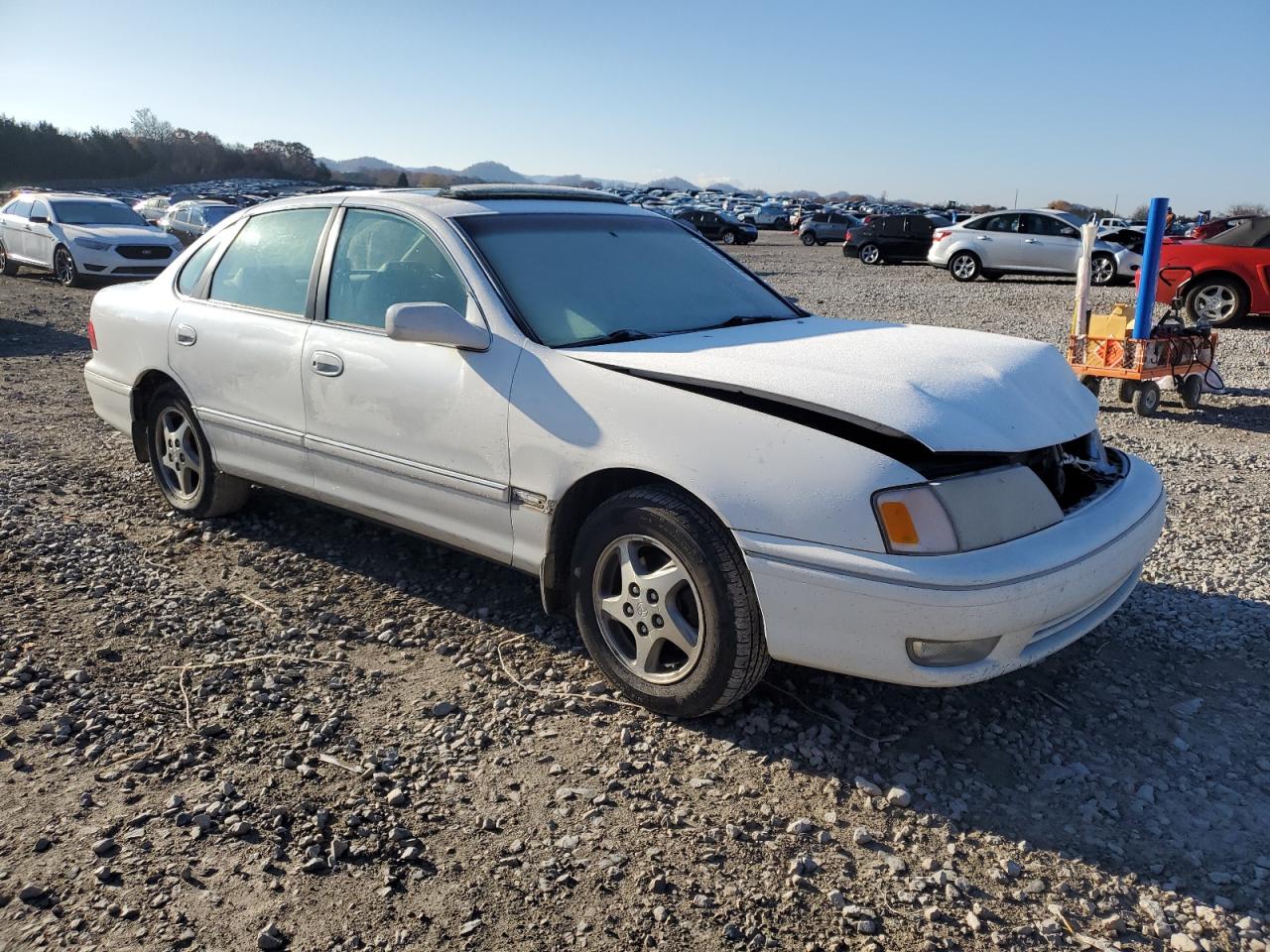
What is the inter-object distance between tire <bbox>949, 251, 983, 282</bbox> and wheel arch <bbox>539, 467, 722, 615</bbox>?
66.2 feet

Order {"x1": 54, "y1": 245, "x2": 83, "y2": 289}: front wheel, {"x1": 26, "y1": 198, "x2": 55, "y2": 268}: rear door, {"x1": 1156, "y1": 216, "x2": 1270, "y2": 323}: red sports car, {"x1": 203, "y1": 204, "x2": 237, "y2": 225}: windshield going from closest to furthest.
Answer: {"x1": 1156, "y1": 216, "x2": 1270, "y2": 323}: red sports car
{"x1": 54, "y1": 245, "x2": 83, "y2": 289}: front wheel
{"x1": 26, "y1": 198, "x2": 55, "y2": 268}: rear door
{"x1": 203, "y1": 204, "x2": 237, "y2": 225}: windshield

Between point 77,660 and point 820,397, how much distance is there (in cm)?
282

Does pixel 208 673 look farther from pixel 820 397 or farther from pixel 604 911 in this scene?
pixel 820 397

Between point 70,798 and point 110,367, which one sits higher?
point 110,367

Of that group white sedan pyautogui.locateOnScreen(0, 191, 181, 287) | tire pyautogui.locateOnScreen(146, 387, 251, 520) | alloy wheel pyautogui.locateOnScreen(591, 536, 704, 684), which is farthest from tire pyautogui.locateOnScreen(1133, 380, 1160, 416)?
white sedan pyautogui.locateOnScreen(0, 191, 181, 287)

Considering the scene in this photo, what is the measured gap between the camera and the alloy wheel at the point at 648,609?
10.3 ft

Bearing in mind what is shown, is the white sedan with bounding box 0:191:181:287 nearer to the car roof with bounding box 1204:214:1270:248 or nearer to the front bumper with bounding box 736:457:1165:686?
the car roof with bounding box 1204:214:1270:248

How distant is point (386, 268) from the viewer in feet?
13.3

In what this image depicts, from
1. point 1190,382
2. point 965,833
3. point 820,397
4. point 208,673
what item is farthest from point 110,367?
point 1190,382

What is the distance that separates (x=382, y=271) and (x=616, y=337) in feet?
3.59

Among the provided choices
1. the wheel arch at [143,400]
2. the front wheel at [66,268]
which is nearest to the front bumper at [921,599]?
the wheel arch at [143,400]

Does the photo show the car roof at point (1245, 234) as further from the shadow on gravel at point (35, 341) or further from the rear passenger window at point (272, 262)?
the shadow on gravel at point (35, 341)

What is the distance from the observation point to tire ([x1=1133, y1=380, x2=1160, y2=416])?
8219mm

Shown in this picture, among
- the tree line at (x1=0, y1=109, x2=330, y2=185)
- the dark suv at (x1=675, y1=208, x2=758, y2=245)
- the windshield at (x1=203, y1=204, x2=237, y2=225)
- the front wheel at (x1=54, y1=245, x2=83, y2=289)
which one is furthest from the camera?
the tree line at (x1=0, y1=109, x2=330, y2=185)
